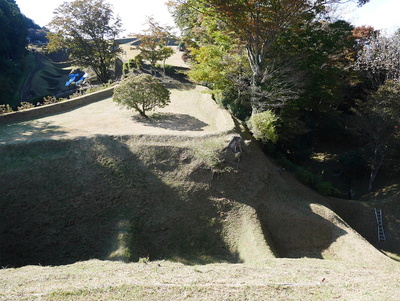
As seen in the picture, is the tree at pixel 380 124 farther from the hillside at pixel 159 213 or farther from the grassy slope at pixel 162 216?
the grassy slope at pixel 162 216

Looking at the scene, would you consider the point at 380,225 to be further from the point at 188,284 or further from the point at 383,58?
the point at 383,58

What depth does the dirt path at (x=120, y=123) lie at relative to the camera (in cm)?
1382

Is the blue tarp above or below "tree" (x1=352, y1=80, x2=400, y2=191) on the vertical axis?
above

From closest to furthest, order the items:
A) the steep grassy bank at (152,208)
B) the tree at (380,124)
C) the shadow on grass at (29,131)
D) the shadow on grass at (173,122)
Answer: the steep grassy bank at (152,208) → the shadow on grass at (29,131) → the shadow on grass at (173,122) → the tree at (380,124)

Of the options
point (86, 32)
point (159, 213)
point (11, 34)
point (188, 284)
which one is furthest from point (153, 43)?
point (11, 34)

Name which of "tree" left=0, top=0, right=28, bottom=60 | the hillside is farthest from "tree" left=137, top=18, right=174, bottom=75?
"tree" left=0, top=0, right=28, bottom=60

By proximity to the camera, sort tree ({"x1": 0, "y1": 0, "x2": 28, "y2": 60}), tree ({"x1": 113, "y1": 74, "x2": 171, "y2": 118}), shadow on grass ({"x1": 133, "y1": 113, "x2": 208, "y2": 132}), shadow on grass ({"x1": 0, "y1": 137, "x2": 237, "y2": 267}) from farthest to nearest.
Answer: tree ({"x1": 0, "y1": 0, "x2": 28, "y2": 60}), tree ({"x1": 113, "y1": 74, "x2": 171, "y2": 118}), shadow on grass ({"x1": 133, "y1": 113, "x2": 208, "y2": 132}), shadow on grass ({"x1": 0, "y1": 137, "x2": 237, "y2": 267})

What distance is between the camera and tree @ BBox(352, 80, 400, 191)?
1614 centimetres

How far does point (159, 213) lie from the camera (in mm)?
11164

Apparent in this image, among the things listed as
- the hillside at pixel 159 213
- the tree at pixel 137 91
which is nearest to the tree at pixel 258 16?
the tree at pixel 137 91

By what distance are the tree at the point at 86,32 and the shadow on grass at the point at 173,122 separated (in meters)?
16.2

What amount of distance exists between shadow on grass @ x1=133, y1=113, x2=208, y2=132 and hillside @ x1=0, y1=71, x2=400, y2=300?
0.73 m

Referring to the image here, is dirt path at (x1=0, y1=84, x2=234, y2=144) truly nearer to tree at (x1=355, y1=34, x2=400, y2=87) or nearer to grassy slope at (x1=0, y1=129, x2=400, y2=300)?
grassy slope at (x1=0, y1=129, x2=400, y2=300)

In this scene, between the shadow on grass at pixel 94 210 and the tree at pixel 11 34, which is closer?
the shadow on grass at pixel 94 210
